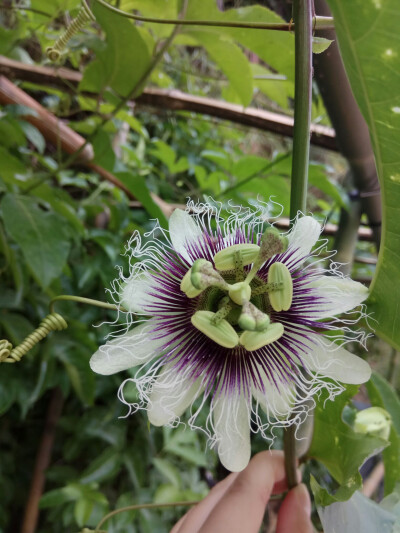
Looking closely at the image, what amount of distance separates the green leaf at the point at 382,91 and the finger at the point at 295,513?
253 millimetres

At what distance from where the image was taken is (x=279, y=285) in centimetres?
33

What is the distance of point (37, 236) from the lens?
0.68 meters

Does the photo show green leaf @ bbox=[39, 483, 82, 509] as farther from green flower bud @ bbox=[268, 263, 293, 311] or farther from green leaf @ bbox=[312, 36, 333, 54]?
green leaf @ bbox=[312, 36, 333, 54]

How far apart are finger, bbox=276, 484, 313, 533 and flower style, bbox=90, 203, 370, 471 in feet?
0.58

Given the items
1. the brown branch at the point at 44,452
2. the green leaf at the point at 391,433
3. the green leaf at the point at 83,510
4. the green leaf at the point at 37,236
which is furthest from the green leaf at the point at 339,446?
the brown branch at the point at 44,452

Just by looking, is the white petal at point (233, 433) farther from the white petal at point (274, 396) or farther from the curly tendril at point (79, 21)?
the curly tendril at point (79, 21)

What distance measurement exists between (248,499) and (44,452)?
81 centimetres

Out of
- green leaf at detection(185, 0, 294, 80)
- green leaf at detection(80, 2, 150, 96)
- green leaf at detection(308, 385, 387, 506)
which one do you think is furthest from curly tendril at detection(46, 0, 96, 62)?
green leaf at detection(308, 385, 387, 506)

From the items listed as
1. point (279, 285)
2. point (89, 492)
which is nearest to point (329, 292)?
point (279, 285)

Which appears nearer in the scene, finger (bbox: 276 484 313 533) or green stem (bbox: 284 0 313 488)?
green stem (bbox: 284 0 313 488)

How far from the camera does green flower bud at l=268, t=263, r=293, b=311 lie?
329 millimetres

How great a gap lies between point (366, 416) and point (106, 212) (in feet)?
2.70

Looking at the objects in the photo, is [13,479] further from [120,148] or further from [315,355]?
[315,355]

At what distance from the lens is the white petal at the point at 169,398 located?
0.36 m
